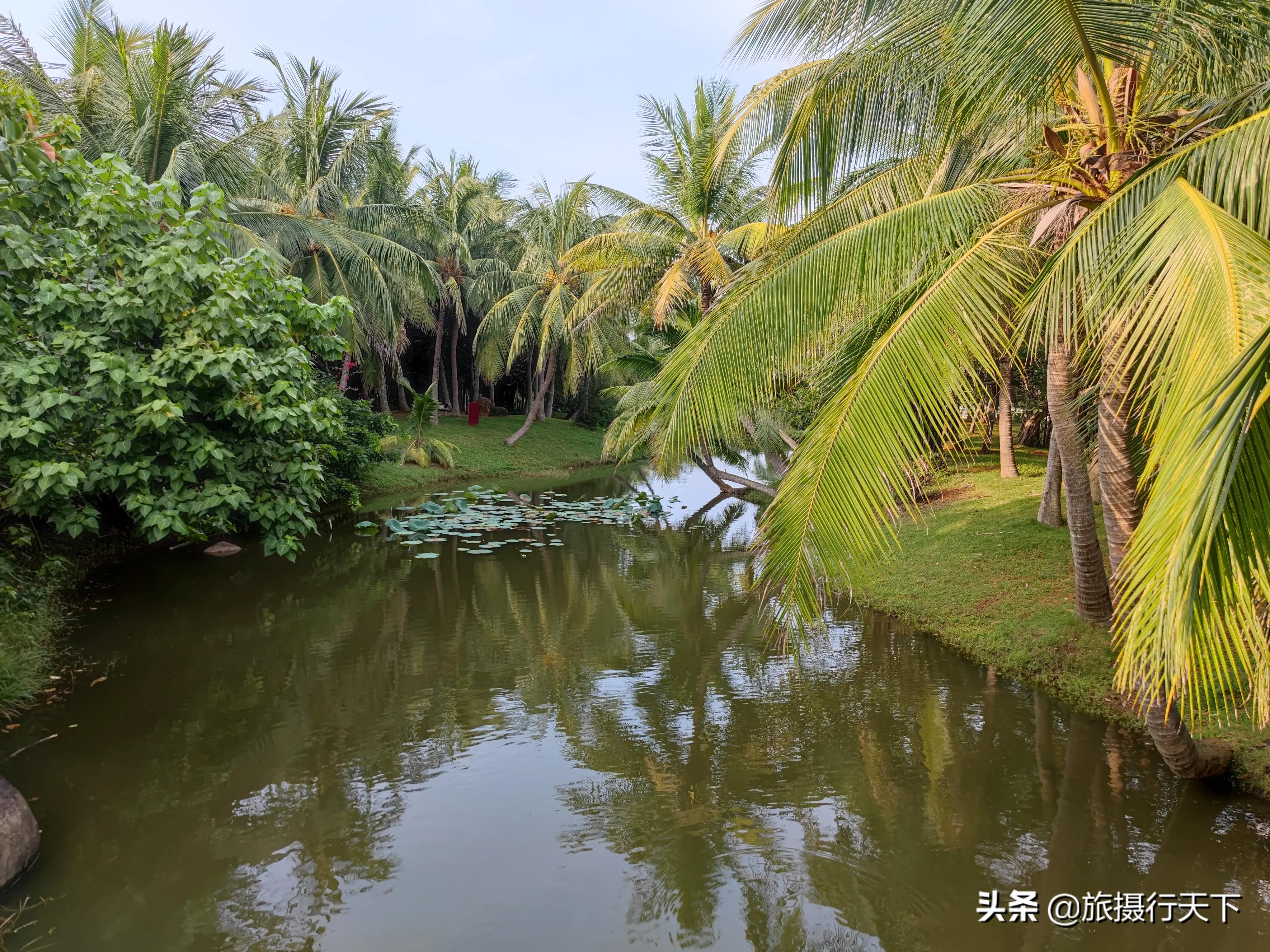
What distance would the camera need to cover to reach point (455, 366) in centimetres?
2939

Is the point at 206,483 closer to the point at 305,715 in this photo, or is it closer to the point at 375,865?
the point at 305,715

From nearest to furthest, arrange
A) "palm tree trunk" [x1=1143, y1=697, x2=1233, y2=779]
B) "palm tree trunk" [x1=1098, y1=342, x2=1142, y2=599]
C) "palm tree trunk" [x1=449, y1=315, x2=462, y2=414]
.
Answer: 1. "palm tree trunk" [x1=1143, y1=697, x2=1233, y2=779]
2. "palm tree trunk" [x1=1098, y1=342, x2=1142, y2=599]
3. "palm tree trunk" [x1=449, y1=315, x2=462, y2=414]

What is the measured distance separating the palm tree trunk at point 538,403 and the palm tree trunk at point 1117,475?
22017 millimetres

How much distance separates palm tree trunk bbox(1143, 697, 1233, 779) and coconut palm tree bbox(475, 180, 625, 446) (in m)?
18.0

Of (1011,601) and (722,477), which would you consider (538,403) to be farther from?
(1011,601)

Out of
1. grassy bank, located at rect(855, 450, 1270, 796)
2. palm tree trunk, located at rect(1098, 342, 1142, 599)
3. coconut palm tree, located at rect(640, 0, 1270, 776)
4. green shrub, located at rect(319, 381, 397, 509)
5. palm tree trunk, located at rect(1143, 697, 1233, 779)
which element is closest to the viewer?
coconut palm tree, located at rect(640, 0, 1270, 776)

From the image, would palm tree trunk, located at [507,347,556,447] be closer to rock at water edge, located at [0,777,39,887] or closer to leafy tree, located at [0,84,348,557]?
leafy tree, located at [0,84,348,557]

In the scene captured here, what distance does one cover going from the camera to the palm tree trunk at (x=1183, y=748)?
4.54 meters

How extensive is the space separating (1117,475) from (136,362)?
682 centimetres

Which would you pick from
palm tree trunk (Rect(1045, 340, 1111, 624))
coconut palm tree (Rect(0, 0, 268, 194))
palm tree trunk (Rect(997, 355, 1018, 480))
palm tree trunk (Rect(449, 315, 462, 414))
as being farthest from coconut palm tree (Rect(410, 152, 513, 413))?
palm tree trunk (Rect(1045, 340, 1111, 624))

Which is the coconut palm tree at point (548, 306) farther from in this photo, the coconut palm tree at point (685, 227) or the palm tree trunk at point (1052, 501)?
the palm tree trunk at point (1052, 501)

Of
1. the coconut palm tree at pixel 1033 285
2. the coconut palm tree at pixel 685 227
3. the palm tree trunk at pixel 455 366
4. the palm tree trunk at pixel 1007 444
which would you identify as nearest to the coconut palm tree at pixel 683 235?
the coconut palm tree at pixel 685 227

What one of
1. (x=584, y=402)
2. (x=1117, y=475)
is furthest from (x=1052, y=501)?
(x=584, y=402)

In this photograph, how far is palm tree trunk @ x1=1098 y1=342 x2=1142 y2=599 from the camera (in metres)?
4.68
